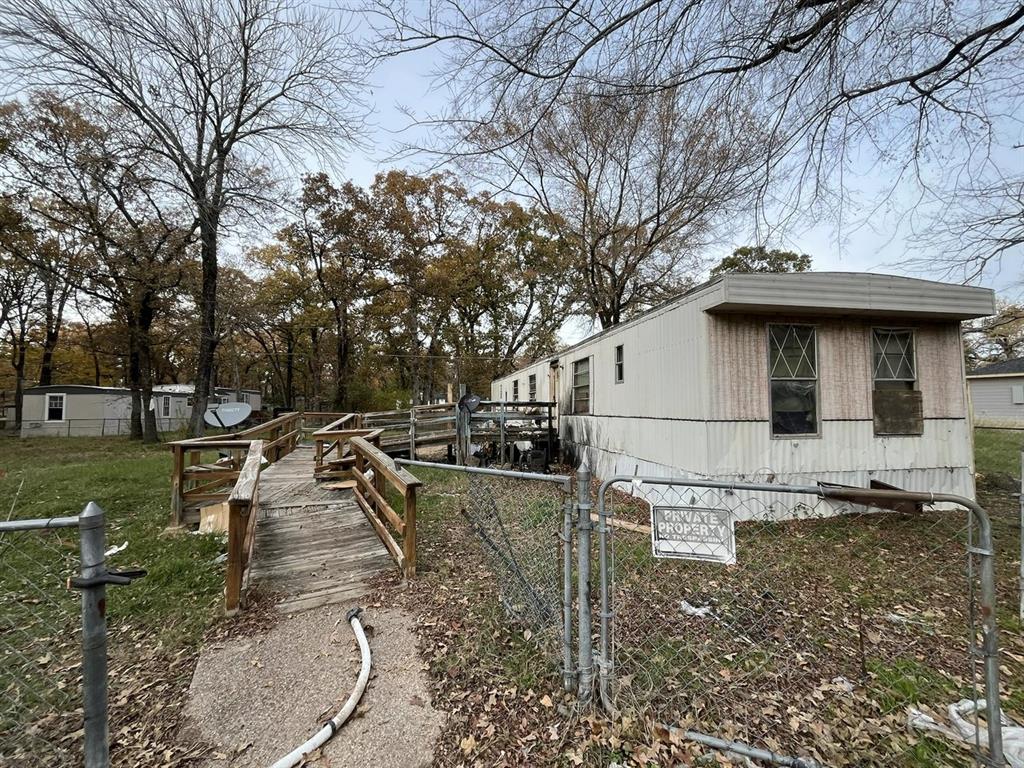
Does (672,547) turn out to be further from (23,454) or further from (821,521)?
(23,454)

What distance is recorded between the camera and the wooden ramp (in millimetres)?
3965

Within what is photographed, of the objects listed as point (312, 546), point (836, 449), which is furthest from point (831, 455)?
point (312, 546)

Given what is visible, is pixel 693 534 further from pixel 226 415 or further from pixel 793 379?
pixel 226 415

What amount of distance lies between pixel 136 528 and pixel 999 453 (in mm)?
20378

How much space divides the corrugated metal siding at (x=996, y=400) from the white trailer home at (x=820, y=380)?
17059 mm

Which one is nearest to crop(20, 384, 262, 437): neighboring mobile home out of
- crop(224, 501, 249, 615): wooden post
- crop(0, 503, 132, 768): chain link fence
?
crop(0, 503, 132, 768): chain link fence

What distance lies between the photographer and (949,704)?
248 cm

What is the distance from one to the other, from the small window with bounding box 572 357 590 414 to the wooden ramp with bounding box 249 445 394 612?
21.7 feet

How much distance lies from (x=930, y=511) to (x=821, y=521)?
206 centimetres

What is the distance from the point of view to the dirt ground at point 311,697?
2.20 m

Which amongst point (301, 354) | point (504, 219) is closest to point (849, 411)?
point (504, 219)

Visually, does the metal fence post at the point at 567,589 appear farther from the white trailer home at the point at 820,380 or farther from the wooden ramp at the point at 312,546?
the white trailer home at the point at 820,380

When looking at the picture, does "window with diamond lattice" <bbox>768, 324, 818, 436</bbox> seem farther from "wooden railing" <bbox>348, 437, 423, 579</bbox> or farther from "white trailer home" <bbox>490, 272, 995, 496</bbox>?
"wooden railing" <bbox>348, 437, 423, 579</bbox>

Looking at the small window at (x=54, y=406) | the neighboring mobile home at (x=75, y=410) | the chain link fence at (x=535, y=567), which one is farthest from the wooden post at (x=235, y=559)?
the small window at (x=54, y=406)
